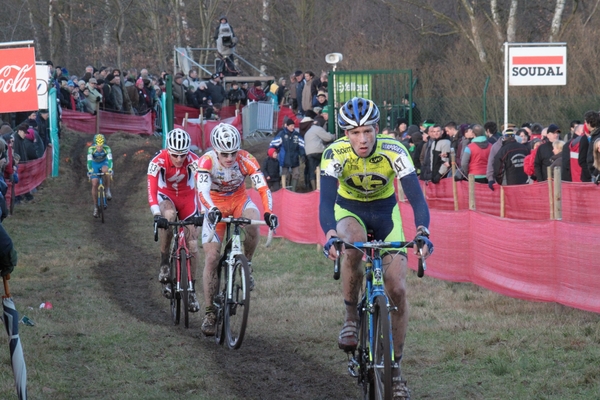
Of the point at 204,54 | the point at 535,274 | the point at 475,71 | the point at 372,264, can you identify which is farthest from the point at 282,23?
the point at 372,264

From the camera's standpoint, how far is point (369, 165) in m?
6.69

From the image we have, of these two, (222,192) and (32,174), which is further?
(32,174)

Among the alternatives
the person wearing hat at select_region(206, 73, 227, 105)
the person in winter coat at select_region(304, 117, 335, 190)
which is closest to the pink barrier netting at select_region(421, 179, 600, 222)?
the person in winter coat at select_region(304, 117, 335, 190)

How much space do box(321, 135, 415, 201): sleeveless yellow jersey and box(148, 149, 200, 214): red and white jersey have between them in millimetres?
4057

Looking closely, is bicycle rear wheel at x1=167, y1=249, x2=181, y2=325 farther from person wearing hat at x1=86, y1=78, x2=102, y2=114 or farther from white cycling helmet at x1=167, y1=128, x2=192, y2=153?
person wearing hat at x1=86, y1=78, x2=102, y2=114

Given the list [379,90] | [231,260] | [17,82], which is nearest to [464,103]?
[379,90]

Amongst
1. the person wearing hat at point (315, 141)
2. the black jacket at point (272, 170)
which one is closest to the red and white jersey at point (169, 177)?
the person wearing hat at point (315, 141)

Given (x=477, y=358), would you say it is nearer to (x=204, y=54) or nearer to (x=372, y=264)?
(x=372, y=264)

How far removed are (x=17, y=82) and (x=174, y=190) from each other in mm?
4764

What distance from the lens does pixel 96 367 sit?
8242 mm

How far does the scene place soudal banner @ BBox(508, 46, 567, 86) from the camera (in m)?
18.6

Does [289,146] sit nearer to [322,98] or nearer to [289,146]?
[289,146]

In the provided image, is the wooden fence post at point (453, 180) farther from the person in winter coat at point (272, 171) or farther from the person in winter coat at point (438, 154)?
the person in winter coat at point (272, 171)

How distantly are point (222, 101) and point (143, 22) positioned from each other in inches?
666
